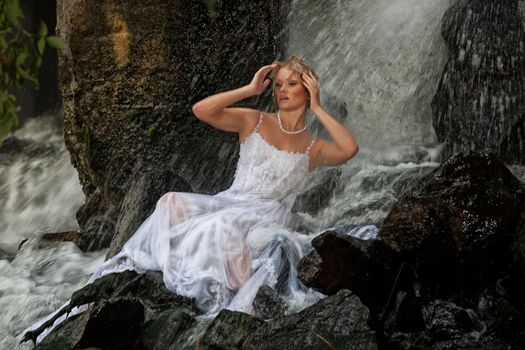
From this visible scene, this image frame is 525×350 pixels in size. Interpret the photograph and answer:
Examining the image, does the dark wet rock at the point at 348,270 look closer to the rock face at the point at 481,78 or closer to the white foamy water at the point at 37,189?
the rock face at the point at 481,78

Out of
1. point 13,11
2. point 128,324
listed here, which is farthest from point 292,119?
point 13,11

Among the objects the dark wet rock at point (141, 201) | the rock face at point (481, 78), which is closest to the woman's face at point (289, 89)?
the dark wet rock at point (141, 201)

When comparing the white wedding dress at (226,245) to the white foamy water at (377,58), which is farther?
the white foamy water at (377,58)

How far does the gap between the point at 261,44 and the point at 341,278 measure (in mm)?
4823

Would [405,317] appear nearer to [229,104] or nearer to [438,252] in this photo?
[438,252]

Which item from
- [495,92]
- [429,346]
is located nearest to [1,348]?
[429,346]

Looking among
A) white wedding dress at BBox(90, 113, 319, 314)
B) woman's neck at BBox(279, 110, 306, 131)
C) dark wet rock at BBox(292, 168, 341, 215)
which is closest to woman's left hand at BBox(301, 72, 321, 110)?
woman's neck at BBox(279, 110, 306, 131)

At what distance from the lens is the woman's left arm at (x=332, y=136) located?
23.5 feet

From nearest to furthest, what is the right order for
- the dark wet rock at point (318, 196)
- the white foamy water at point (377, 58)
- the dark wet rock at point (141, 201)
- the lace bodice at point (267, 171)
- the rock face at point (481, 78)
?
the lace bodice at point (267, 171) → the dark wet rock at point (141, 201) → the dark wet rock at point (318, 196) → the rock face at point (481, 78) → the white foamy water at point (377, 58)

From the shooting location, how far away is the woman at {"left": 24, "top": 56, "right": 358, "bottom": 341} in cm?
648

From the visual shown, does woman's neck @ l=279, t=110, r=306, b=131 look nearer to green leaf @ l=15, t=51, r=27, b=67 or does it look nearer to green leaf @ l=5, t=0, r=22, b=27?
green leaf @ l=15, t=51, r=27, b=67

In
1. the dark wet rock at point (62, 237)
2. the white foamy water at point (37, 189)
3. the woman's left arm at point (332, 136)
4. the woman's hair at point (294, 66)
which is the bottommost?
the white foamy water at point (37, 189)

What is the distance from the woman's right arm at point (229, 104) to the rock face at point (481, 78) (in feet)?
11.2

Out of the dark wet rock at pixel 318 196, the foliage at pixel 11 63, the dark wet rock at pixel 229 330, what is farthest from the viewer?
the dark wet rock at pixel 318 196
